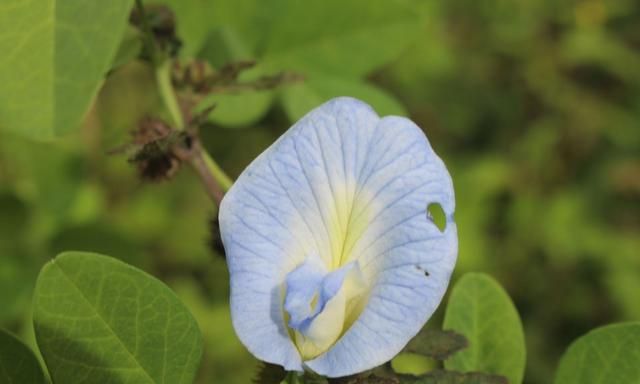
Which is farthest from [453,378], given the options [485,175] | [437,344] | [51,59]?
[485,175]

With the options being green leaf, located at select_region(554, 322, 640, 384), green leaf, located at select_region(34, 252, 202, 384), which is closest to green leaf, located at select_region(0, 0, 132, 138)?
green leaf, located at select_region(34, 252, 202, 384)

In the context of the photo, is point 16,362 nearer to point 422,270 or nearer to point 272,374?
point 272,374

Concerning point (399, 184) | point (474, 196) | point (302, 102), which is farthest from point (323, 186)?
point (474, 196)

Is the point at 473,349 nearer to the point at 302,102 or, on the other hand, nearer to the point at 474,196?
the point at 302,102

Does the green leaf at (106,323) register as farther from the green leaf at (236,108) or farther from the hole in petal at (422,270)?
the green leaf at (236,108)

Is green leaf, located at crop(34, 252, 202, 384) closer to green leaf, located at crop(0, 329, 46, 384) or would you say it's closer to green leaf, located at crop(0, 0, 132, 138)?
green leaf, located at crop(0, 329, 46, 384)
